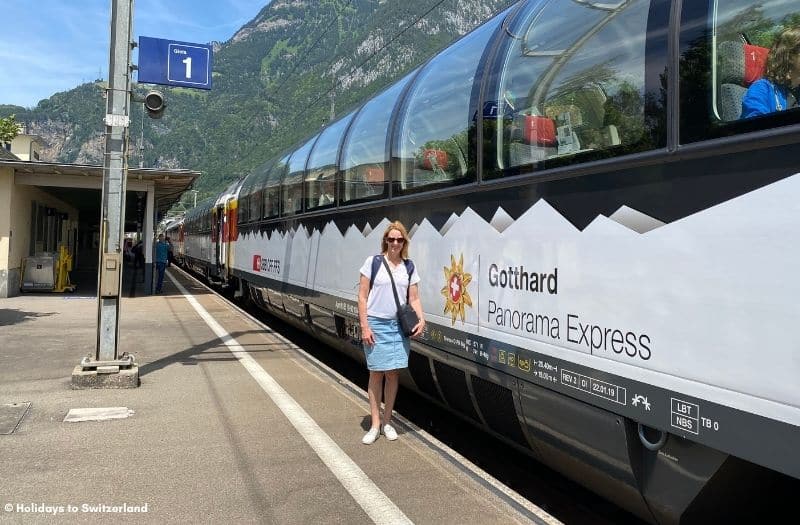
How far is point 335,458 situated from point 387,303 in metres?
1.20

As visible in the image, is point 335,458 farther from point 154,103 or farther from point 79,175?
point 79,175

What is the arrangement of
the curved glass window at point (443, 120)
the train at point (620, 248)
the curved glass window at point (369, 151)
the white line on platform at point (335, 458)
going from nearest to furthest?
the train at point (620, 248) → the white line on platform at point (335, 458) → the curved glass window at point (443, 120) → the curved glass window at point (369, 151)

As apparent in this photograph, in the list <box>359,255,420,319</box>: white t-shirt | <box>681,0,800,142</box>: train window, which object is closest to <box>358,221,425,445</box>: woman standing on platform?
<box>359,255,420,319</box>: white t-shirt

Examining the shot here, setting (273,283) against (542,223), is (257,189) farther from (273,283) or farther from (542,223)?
(542,223)

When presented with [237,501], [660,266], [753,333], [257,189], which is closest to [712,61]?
[660,266]

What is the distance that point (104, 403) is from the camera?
250 inches

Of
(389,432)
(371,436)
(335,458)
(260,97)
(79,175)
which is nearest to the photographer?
(335,458)

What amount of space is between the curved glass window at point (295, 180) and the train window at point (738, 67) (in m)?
6.68

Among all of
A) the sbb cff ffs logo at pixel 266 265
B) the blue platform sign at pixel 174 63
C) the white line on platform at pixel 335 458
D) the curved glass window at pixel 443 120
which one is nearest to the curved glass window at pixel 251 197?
the sbb cff ffs logo at pixel 266 265

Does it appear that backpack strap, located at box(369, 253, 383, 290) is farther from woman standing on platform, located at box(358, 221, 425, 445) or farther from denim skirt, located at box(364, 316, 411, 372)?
denim skirt, located at box(364, 316, 411, 372)

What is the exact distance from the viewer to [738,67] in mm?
2574

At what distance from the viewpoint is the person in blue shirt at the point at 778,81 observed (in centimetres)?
237

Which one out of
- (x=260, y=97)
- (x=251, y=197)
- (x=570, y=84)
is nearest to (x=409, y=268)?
A: (x=570, y=84)

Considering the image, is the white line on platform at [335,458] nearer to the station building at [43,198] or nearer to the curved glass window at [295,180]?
the curved glass window at [295,180]
